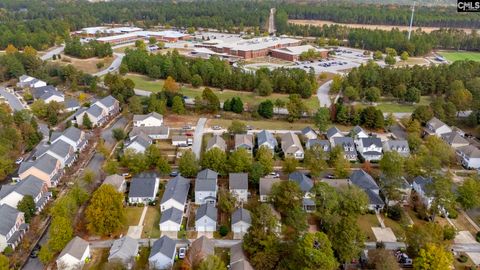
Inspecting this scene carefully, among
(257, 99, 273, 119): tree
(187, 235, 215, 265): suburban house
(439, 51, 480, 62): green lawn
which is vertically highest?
(439, 51, 480, 62): green lawn

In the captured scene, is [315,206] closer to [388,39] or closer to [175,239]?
[175,239]

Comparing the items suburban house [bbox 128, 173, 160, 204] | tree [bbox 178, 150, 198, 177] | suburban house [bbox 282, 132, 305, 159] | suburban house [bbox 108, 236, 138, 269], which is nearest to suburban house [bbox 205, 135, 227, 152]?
tree [bbox 178, 150, 198, 177]

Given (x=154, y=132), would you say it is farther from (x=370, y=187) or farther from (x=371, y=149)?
(x=370, y=187)

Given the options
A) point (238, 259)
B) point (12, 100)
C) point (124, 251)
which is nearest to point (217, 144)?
point (238, 259)

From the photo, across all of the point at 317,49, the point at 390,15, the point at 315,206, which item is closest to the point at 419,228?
the point at 315,206

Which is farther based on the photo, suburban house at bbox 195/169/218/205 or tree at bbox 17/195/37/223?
suburban house at bbox 195/169/218/205

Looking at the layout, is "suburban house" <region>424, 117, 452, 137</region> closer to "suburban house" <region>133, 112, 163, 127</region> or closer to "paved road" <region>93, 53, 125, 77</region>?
"suburban house" <region>133, 112, 163, 127</region>
